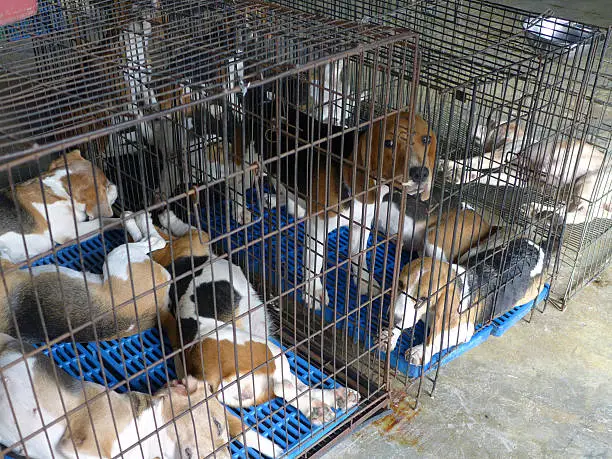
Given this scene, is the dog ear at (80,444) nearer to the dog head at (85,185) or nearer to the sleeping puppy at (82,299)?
the sleeping puppy at (82,299)

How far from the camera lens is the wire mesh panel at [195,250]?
218 centimetres

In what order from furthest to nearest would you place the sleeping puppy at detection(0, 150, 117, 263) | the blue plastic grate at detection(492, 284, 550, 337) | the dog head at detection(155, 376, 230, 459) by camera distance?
the sleeping puppy at detection(0, 150, 117, 263), the blue plastic grate at detection(492, 284, 550, 337), the dog head at detection(155, 376, 230, 459)

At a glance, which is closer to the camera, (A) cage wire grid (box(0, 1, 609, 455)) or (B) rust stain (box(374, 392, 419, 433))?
(A) cage wire grid (box(0, 1, 609, 455))

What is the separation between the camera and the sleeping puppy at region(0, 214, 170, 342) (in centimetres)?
296

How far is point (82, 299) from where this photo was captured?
307cm

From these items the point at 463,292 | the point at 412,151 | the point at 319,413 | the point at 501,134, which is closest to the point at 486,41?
the point at 412,151

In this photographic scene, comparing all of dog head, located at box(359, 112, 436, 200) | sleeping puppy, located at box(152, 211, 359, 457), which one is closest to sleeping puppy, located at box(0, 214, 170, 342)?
sleeping puppy, located at box(152, 211, 359, 457)

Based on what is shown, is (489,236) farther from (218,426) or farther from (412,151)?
(218,426)

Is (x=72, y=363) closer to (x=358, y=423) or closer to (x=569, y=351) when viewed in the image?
(x=358, y=423)

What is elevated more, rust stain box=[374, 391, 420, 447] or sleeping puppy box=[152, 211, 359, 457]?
sleeping puppy box=[152, 211, 359, 457]

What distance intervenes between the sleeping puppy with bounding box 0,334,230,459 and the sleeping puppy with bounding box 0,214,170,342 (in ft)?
1.29

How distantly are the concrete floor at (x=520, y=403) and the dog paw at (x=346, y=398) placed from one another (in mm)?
159

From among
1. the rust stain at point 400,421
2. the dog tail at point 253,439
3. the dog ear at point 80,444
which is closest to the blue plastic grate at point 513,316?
the rust stain at point 400,421

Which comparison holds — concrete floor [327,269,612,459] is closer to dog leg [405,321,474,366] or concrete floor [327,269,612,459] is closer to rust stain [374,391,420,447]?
rust stain [374,391,420,447]
